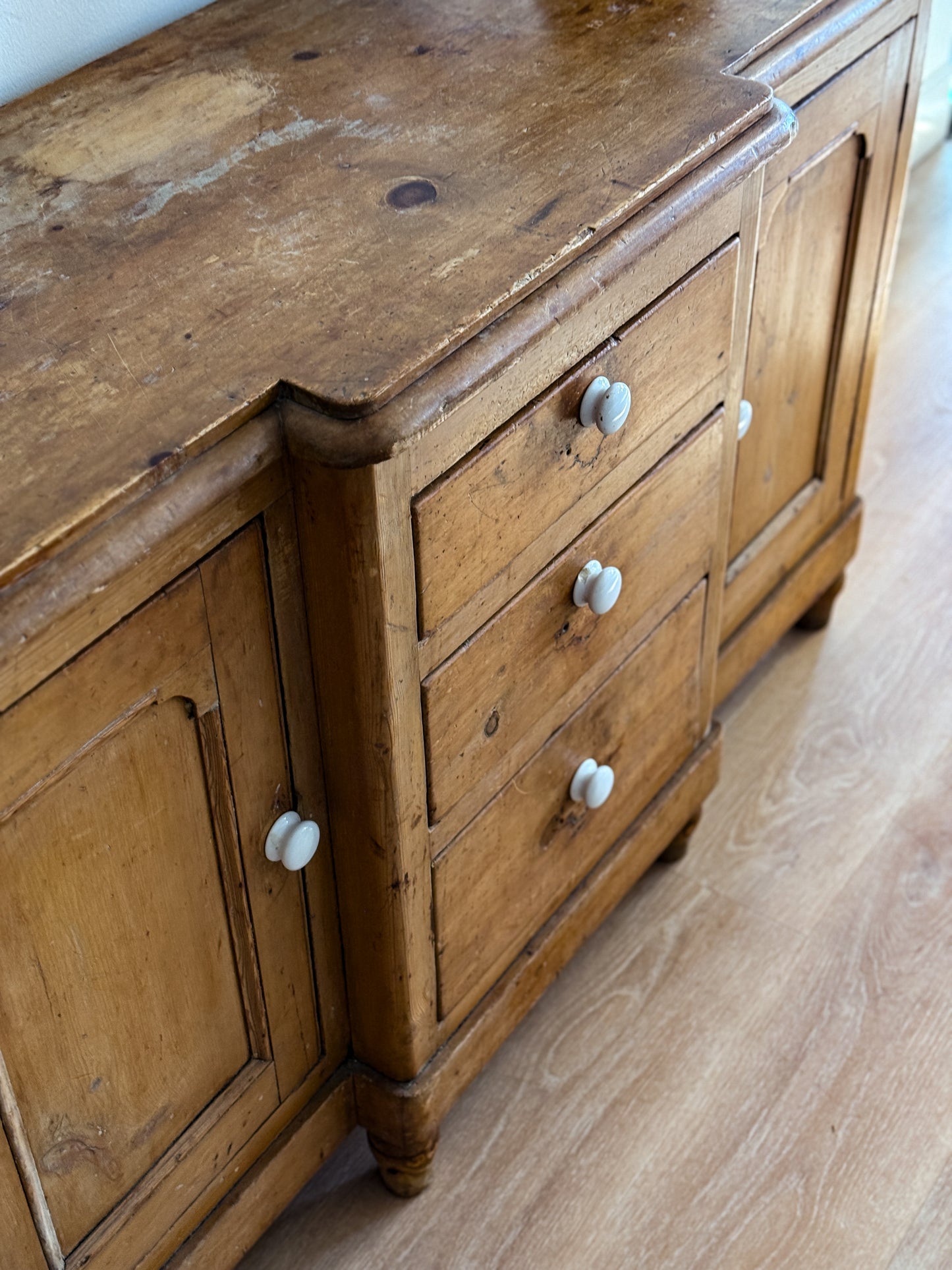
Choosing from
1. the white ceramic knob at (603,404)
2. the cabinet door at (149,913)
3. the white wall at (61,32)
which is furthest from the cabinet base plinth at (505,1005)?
the white wall at (61,32)

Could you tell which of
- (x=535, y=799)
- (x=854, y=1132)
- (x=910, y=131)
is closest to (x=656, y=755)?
(x=535, y=799)

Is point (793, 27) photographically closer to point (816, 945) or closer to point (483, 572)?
point (483, 572)

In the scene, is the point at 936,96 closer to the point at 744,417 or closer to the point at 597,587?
the point at 744,417

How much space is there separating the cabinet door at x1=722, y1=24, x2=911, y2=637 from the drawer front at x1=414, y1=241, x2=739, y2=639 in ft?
0.66

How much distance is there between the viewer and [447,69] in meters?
1.00

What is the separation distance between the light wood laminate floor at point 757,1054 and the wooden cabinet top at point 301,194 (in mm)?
743

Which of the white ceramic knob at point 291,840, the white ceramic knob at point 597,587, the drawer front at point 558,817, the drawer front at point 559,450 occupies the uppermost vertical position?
the drawer front at point 559,450

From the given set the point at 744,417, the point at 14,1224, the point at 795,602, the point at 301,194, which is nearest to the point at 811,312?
the point at 744,417

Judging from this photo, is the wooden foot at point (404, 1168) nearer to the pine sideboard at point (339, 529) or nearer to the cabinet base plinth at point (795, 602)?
the pine sideboard at point (339, 529)

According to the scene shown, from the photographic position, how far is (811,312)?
132cm

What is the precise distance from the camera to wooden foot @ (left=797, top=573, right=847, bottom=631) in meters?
1.66

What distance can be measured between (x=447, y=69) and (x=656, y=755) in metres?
0.60

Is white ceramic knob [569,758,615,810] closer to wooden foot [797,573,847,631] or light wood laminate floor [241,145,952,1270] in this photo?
light wood laminate floor [241,145,952,1270]

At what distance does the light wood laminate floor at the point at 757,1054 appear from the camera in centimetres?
114
